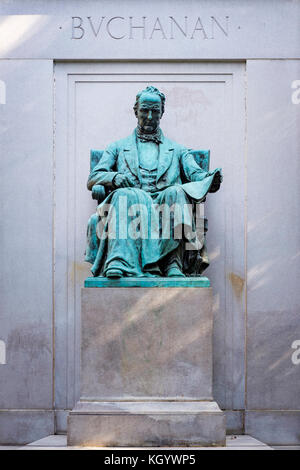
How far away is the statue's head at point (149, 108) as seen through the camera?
7215mm

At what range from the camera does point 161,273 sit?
6.85 metres

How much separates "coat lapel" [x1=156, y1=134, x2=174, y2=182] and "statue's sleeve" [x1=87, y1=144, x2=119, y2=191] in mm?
413

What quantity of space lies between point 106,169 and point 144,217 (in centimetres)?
76

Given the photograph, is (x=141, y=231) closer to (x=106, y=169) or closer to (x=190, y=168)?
(x=106, y=169)

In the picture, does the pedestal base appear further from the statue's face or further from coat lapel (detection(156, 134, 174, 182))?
the statue's face

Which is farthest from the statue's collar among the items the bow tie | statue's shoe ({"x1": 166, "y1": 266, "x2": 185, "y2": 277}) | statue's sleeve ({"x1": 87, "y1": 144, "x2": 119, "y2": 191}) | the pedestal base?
the pedestal base

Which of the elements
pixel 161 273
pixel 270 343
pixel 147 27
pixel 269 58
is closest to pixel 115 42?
pixel 147 27

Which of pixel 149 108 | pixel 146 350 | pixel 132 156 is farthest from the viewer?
pixel 132 156

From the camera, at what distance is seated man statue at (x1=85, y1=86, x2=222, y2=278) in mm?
6777

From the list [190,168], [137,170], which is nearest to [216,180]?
[190,168]

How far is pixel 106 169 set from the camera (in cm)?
730

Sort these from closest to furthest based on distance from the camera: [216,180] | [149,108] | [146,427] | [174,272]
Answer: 1. [146,427]
2. [174,272]
3. [216,180]
4. [149,108]

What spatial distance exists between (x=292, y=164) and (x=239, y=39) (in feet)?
4.62

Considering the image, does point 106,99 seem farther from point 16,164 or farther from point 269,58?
point 269,58
